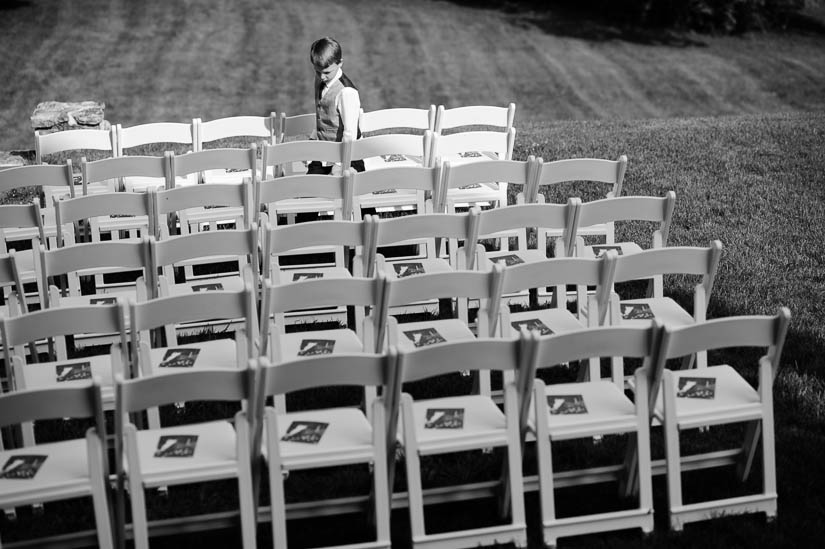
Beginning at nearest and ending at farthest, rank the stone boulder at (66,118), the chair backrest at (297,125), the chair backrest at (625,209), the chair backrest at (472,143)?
the chair backrest at (625,209) → the chair backrest at (472,143) → the chair backrest at (297,125) → the stone boulder at (66,118)

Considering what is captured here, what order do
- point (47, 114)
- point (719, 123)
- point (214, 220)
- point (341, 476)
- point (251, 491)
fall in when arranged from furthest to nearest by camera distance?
point (719, 123) < point (47, 114) < point (214, 220) < point (341, 476) < point (251, 491)

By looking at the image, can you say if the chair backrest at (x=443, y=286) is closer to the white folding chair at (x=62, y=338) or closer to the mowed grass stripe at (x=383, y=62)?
the white folding chair at (x=62, y=338)

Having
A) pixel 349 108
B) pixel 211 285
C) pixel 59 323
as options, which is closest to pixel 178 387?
pixel 59 323

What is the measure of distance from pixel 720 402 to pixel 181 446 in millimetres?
2442

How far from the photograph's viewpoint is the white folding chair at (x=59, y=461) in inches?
159


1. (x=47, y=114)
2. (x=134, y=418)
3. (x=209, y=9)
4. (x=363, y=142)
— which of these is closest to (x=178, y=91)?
(x=209, y=9)

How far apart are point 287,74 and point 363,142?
14.9 meters

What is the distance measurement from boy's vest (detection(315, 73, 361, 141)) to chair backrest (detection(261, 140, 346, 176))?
79 cm

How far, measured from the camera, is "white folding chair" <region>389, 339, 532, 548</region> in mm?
4430

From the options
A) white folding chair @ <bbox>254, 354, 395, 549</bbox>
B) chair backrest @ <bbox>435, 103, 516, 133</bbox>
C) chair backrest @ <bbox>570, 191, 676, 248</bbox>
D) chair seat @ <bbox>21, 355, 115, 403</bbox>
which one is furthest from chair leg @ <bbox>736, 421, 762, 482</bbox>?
chair backrest @ <bbox>435, 103, 516, 133</bbox>

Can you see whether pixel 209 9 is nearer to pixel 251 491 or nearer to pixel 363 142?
pixel 363 142

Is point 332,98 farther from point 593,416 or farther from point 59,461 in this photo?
point 59,461

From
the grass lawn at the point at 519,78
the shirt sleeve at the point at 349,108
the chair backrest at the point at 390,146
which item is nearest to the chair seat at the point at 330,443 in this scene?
the chair backrest at the point at 390,146

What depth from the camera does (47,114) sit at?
11.5 meters
